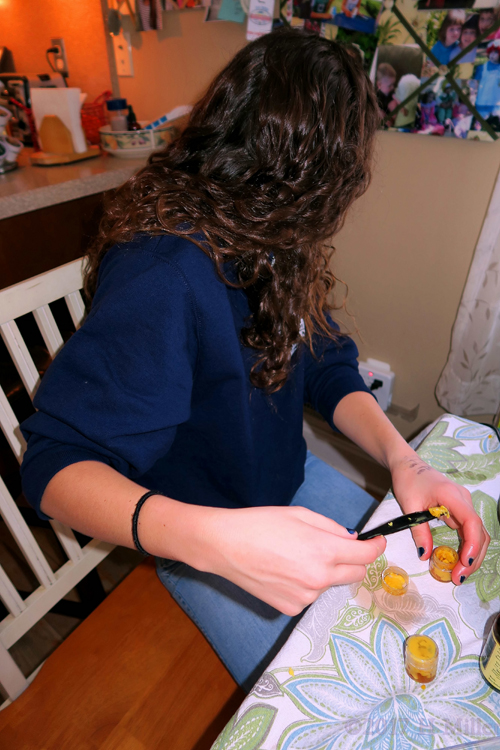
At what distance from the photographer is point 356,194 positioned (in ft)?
2.27

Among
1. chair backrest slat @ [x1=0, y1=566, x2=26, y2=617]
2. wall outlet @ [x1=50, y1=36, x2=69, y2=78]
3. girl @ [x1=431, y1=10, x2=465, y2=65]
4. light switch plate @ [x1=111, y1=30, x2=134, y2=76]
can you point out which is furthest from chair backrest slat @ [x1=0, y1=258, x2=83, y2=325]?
wall outlet @ [x1=50, y1=36, x2=69, y2=78]

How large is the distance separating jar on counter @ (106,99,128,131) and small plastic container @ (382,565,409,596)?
1422 millimetres

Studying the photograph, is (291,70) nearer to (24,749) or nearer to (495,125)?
(495,125)

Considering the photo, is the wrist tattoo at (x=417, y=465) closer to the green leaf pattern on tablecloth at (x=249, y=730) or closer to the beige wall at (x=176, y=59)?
the green leaf pattern on tablecloth at (x=249, y=730)

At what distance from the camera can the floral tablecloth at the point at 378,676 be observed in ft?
1.32

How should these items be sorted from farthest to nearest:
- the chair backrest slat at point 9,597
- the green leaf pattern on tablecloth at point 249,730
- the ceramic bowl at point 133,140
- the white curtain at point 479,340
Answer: the ceramic bowl at point 133,140 < the white curtain at point 479,340 < the chair backrest slat at point 9,597 < the green leaf pattern on tablecloth at point 249,730

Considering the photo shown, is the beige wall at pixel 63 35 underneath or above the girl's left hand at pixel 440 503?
above

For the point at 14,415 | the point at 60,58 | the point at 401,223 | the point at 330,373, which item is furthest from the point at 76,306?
the point at 60,58

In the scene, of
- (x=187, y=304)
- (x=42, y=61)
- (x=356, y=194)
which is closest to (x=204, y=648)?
(x=187, y=304)

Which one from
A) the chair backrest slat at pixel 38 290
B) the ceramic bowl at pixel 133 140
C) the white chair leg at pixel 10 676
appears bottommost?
the white chair leg at pixel 10 676

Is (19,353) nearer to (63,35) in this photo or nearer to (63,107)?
(63,107)

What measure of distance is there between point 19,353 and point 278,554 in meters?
→ 0.52

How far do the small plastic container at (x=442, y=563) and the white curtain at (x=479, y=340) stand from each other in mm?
675

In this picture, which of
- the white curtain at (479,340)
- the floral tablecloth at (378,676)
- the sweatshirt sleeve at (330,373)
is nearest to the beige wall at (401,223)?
the white curtain at (479,340)
